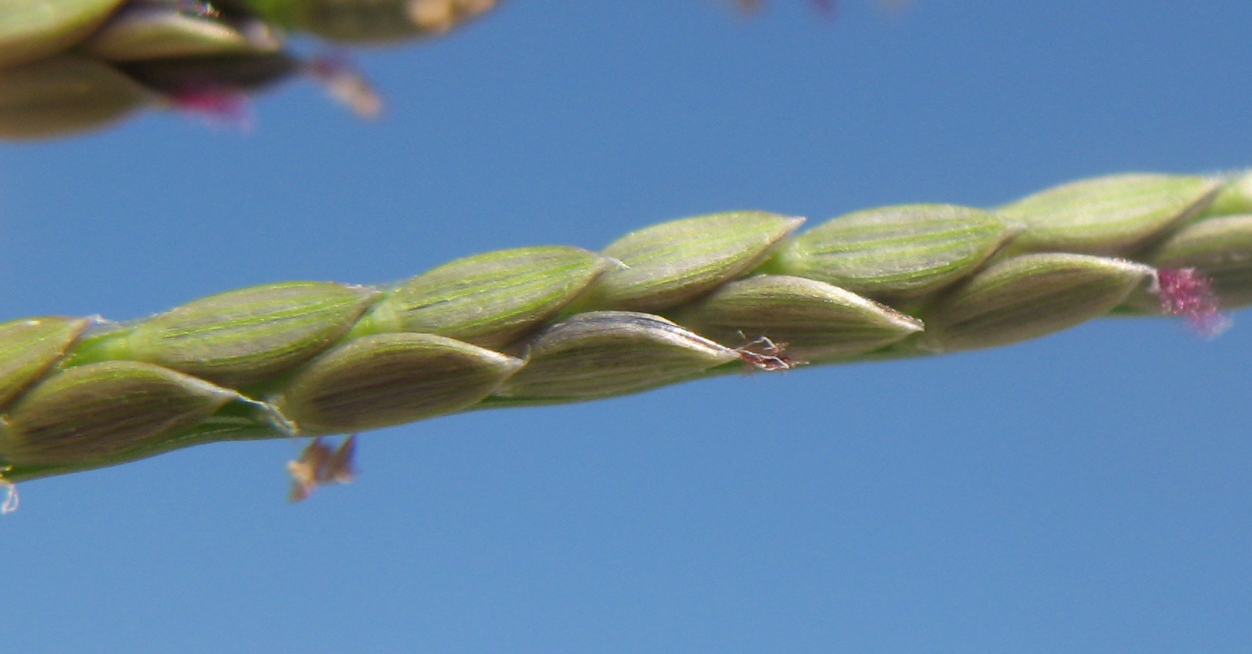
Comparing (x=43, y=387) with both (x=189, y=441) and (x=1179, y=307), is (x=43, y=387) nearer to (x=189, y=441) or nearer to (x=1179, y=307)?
(x=189, y=441)

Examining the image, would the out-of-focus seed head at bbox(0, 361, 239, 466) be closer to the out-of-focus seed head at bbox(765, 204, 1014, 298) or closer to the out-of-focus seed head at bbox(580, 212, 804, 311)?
the out-of-focus seed head at bbox(580, 212, 804, 311)

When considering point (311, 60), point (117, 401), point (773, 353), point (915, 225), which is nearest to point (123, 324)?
point (117, 401)


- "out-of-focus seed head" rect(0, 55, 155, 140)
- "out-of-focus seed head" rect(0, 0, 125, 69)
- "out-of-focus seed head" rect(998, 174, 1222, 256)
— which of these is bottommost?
"out-of-focus seed head" rect(998, 174, 1222, 256)

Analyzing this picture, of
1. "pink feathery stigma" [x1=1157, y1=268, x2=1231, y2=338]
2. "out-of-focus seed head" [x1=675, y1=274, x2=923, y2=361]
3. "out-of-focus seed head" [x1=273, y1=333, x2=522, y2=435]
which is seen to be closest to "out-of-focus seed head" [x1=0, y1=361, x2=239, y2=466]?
"out-of-focus seed head" [x1=273, y1=333, x2=522, y2=435]

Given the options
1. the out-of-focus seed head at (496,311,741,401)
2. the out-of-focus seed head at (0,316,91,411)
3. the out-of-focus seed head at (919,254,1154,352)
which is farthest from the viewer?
the out-of-focus seed head at (919,254,1154,352)

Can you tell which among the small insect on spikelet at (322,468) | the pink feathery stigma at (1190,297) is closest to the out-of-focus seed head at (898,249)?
the pink feathery stigma at (1190,297)

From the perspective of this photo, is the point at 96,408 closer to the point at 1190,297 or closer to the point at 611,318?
the point at 611,318

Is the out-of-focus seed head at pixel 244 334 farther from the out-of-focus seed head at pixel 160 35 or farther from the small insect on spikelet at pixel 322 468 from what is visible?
the out-of-focus seed head at pixel 160 35
